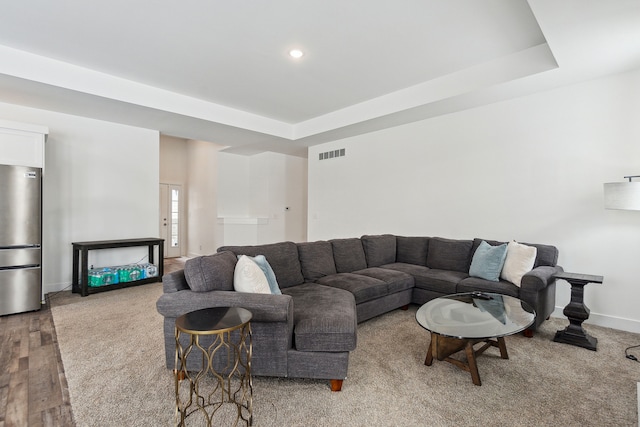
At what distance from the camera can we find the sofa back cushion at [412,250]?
4332 mm

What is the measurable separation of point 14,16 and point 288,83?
2591mm

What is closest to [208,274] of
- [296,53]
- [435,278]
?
[296,53]

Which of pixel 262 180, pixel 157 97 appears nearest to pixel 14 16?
pixel 157 97

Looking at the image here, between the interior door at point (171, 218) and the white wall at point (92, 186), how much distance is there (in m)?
2.58

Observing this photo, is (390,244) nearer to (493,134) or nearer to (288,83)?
(493,134)

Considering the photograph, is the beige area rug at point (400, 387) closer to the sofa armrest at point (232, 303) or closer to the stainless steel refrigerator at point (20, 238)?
the sofa armrest at point (232, 303)

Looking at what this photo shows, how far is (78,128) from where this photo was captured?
4.73 metres

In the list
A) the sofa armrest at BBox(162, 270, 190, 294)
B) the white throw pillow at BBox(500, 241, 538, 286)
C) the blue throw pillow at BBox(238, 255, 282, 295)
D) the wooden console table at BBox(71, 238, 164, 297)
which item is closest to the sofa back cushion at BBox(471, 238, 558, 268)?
the white throw pillow at BBox(500, 241, 538, 286)

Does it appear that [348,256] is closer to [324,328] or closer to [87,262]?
[324,328]

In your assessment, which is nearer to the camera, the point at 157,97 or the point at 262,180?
the point at 157,97

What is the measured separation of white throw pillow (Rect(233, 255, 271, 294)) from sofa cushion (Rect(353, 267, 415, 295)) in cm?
160

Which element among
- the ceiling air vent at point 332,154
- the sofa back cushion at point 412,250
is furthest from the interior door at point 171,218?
the sofa back cushion at point 412,250

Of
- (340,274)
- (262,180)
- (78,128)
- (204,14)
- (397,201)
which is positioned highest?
(204,14)

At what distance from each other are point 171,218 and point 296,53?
6309 millimetres
